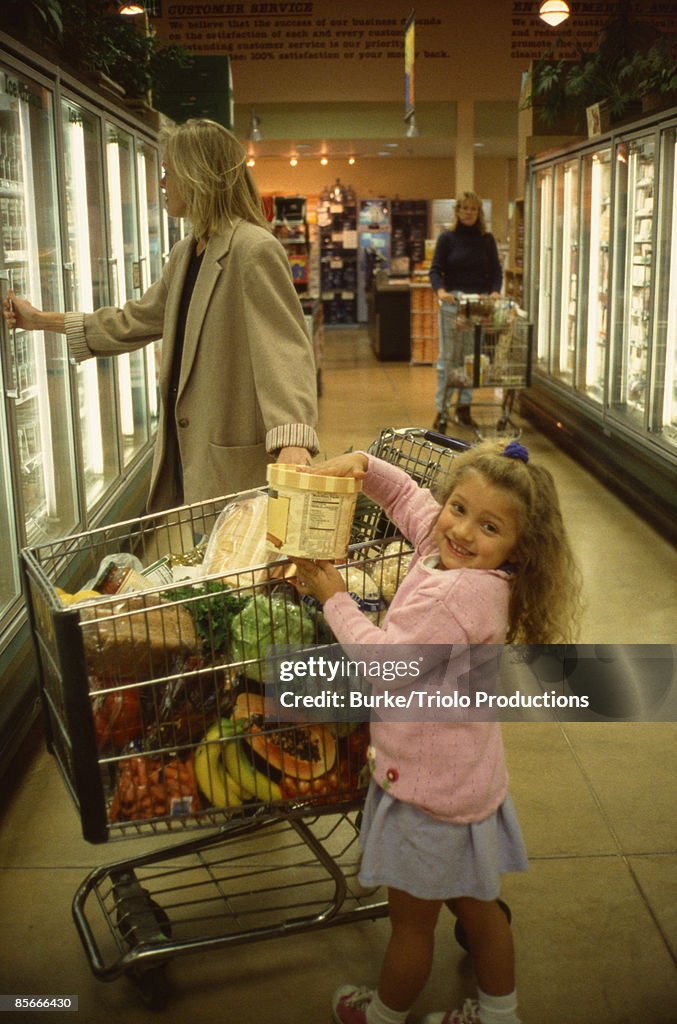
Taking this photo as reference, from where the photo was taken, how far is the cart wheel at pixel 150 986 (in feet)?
6.97

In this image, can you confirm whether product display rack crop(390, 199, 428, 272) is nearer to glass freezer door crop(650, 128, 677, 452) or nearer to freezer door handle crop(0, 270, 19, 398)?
glass freezer door crop(650, 128, 677, 452)

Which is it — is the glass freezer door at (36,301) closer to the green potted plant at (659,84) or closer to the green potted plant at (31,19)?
the green potted plant at (31,19)

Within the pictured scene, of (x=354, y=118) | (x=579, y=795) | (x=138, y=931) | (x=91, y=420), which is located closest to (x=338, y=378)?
(x=354, y=118)

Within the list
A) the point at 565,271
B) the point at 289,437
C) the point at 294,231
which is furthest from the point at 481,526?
the point at 294,231

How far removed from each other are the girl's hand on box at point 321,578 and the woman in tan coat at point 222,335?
708 mm

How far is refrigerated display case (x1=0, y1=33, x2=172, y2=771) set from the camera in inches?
133

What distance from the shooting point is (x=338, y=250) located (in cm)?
2141

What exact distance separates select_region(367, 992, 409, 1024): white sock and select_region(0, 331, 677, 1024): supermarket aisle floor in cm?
16

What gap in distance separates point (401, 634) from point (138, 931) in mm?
910

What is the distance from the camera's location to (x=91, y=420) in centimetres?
538

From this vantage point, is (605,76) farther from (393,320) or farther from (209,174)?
(393,320)

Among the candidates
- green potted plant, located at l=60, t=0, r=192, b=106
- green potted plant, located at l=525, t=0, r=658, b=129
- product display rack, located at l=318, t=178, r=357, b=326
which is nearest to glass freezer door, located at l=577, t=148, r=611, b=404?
green potted plant, located at l=525, t=0, r=658, b=129

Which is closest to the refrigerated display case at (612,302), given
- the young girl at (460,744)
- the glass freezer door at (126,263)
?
the glass freezer door at (126,263)

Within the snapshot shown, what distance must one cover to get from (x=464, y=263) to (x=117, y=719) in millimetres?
7043
